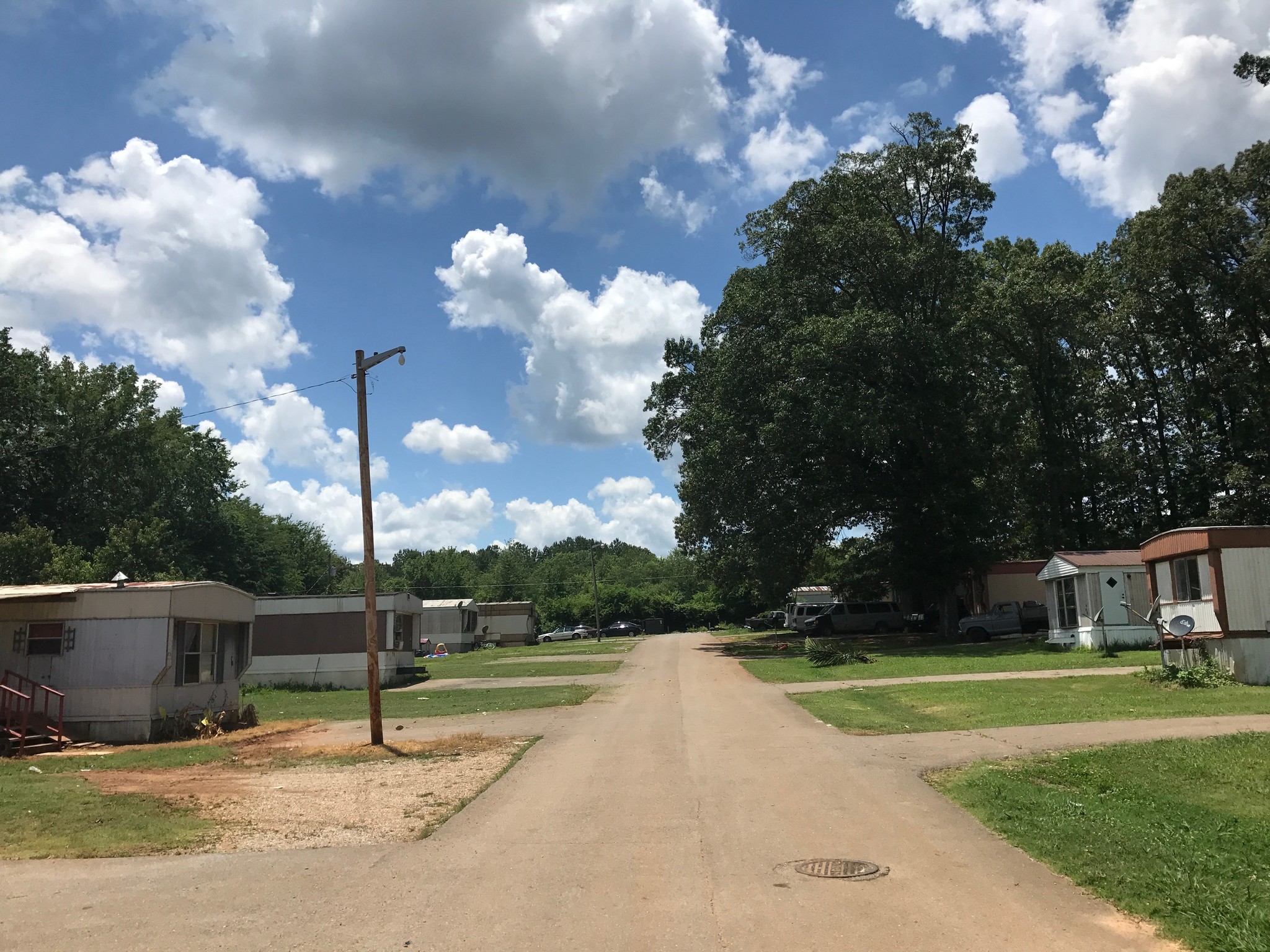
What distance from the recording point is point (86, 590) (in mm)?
18062

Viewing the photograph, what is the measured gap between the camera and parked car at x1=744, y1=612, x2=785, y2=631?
228ft

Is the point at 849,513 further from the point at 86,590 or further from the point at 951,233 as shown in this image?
the point at 86,590

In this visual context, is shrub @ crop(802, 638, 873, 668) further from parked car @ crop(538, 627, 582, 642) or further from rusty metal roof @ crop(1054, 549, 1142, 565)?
parked car @ crop(538, 627, 582, 642)

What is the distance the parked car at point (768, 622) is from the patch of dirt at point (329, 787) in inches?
2164

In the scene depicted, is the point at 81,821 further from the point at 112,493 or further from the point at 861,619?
the point at 112,493

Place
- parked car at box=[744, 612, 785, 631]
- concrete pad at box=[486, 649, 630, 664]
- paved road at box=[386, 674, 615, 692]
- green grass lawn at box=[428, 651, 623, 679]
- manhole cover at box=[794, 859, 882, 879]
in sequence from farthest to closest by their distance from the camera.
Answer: parked car at box=[744, 612, 785, 631] → concrete pad at box=[486, 649, 630, 664] → green grass lawn at box=[428, 651, 623, 679] → paved road at box=[386, 674, 615, 692] → manhole cover at box=[794, 859, 882, 879]

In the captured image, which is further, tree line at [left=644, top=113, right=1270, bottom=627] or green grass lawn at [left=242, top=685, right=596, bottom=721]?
tree line at [left=644, top=113, right=1270, bottom=627]

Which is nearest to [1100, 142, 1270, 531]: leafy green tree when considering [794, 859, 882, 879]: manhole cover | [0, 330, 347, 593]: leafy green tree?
[794, 859, 882, 879]: manhole cover

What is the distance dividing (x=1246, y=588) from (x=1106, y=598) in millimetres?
9215

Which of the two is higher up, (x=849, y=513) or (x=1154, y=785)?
(x=849, y=513)

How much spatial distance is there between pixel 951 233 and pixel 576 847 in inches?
1454

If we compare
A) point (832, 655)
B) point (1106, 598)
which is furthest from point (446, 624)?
point (1106, 598)

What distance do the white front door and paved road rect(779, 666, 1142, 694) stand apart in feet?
18.1

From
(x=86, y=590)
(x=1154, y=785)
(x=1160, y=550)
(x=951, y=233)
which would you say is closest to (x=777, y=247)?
(x=951, y=233)
